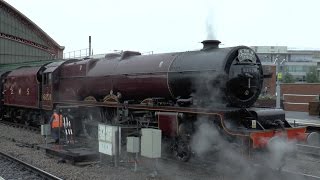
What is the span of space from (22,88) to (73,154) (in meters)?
11.9

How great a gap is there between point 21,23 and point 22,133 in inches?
1739

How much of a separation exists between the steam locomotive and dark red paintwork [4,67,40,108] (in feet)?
15.3

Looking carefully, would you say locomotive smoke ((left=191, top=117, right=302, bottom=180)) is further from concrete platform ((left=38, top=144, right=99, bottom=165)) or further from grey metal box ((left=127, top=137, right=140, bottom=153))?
concrete platform ((left=38, top=144, right=99, bottom=165))

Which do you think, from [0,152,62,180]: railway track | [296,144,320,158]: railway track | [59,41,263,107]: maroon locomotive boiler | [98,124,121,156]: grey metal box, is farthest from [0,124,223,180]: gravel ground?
[296,144,320,158]: railway track

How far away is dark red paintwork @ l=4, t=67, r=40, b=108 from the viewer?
20.3 m

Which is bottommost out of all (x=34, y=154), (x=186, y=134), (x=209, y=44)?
(x=34, y=154)

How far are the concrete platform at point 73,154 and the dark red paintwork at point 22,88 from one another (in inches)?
289

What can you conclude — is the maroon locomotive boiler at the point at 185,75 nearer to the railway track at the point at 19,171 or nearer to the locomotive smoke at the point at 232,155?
the locomotive smoke at the point at 232,155

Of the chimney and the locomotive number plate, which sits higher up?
the chimney

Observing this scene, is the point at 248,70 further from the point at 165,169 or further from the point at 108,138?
the point at 108,138

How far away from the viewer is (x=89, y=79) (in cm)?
1545

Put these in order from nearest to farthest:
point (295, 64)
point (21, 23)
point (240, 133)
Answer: point (240, 133) < point (21, 23) < point (295, 64)

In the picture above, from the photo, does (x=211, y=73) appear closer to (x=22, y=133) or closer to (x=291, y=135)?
(x=291, y=135)

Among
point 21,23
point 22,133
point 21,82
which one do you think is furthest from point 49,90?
point 21,23
